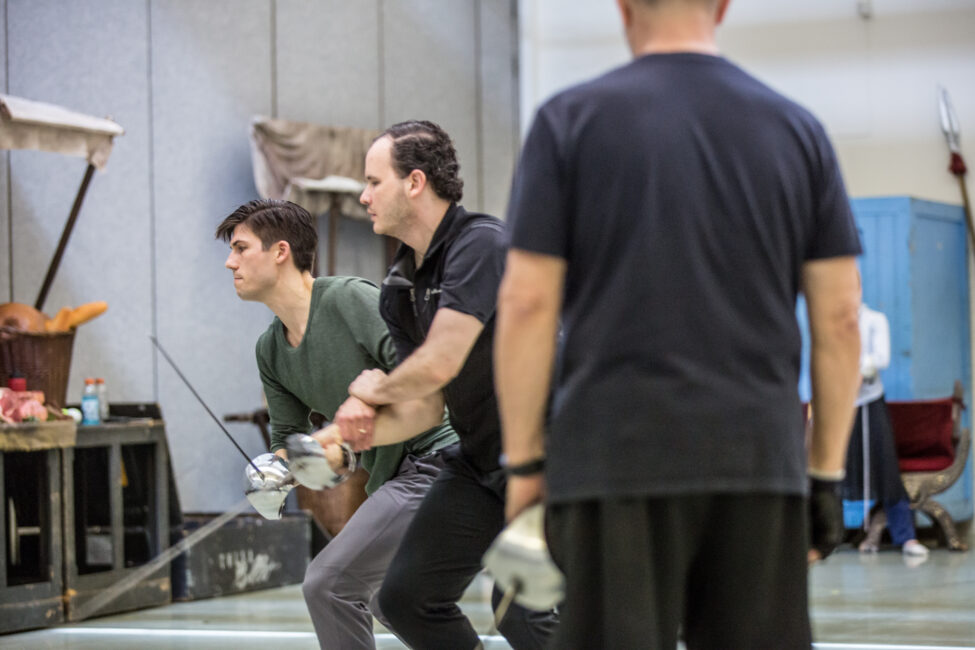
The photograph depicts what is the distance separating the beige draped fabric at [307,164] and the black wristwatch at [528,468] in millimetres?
6612

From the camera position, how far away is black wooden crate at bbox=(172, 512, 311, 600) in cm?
638

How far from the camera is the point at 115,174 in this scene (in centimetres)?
775

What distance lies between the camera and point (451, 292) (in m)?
2.70

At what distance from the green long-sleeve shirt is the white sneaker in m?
5.30

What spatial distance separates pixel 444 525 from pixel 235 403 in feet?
18.6

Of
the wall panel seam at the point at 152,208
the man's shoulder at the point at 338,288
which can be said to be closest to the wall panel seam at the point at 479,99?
the wall panel seam at the point at 152,208

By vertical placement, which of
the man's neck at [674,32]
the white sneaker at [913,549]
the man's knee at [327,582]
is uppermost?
the man's neck at [674,32]

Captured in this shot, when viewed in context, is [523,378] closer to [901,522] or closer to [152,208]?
[152,208]

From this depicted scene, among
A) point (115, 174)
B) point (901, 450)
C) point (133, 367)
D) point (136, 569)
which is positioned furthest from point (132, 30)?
point (901, 450)

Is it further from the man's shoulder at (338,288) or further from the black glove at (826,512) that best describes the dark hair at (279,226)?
the black glove at (826,512)

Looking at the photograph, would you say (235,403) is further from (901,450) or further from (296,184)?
(901,450)

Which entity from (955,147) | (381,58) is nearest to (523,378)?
(381,58)

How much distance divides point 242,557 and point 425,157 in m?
4.05

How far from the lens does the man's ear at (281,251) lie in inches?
131
